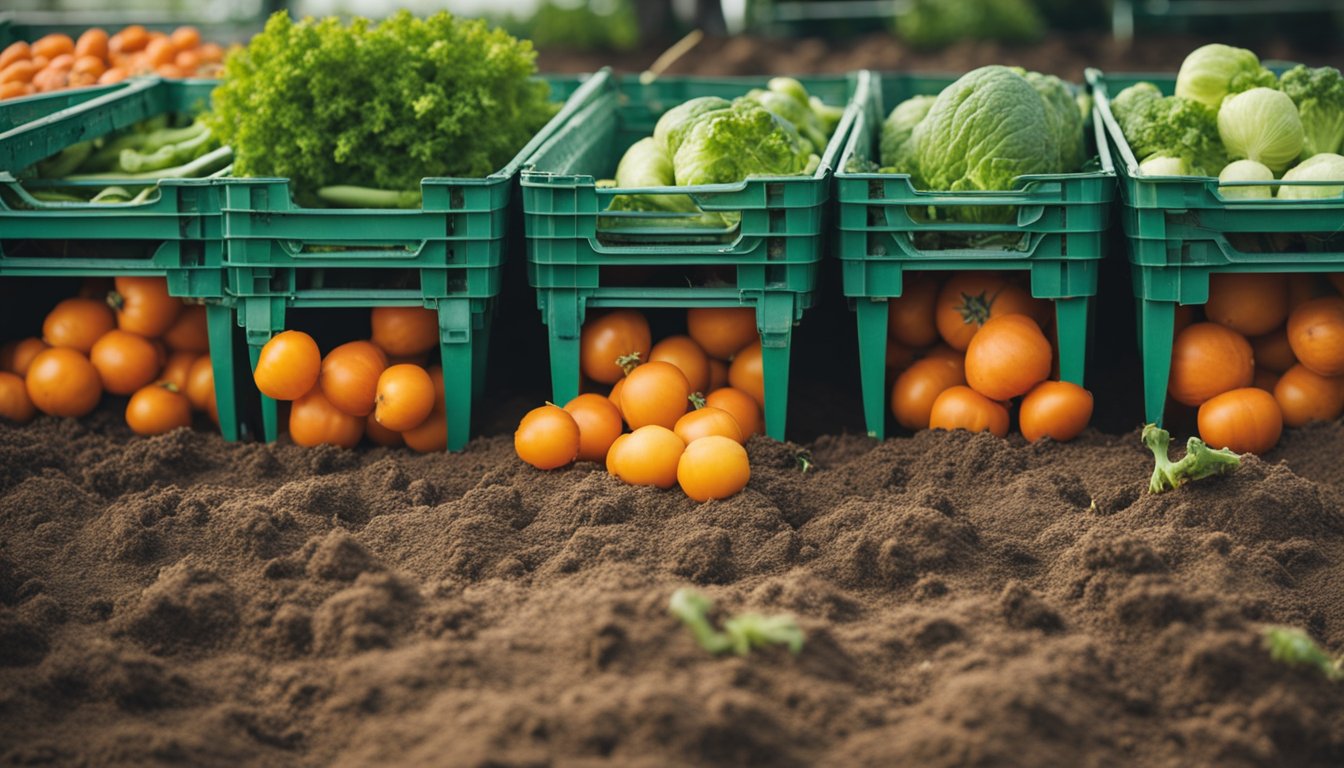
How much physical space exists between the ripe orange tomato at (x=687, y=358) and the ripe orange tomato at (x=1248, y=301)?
1.54 m

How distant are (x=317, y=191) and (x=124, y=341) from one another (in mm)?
785

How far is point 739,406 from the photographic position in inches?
165

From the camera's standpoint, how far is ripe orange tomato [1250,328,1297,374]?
13.9ft

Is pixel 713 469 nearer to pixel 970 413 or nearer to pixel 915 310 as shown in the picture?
pixel 970 413

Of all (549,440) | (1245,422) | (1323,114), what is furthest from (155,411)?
(1323,114)

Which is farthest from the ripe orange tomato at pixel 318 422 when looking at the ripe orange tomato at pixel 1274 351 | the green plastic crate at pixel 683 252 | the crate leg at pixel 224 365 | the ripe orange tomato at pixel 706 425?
the ripe orange tomato at pixel 1274 351

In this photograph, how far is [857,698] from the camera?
271 centimetres

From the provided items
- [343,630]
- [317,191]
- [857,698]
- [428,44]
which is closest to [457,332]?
[317,191]

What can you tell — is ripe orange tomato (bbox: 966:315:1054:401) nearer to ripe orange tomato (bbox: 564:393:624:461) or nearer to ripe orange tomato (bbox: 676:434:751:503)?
ripe orange tomato (bbox: 676:434:751:503)

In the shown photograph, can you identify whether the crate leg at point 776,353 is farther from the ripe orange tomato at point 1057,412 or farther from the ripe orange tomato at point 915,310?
the ripe orange tomato at point 1057,412

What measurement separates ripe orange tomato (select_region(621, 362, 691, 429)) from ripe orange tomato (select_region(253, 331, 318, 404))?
37.0 inches

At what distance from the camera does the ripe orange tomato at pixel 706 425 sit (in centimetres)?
387

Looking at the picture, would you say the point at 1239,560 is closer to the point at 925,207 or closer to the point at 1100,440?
the point at 1100,440

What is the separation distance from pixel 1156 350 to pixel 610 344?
1624 millimetres
